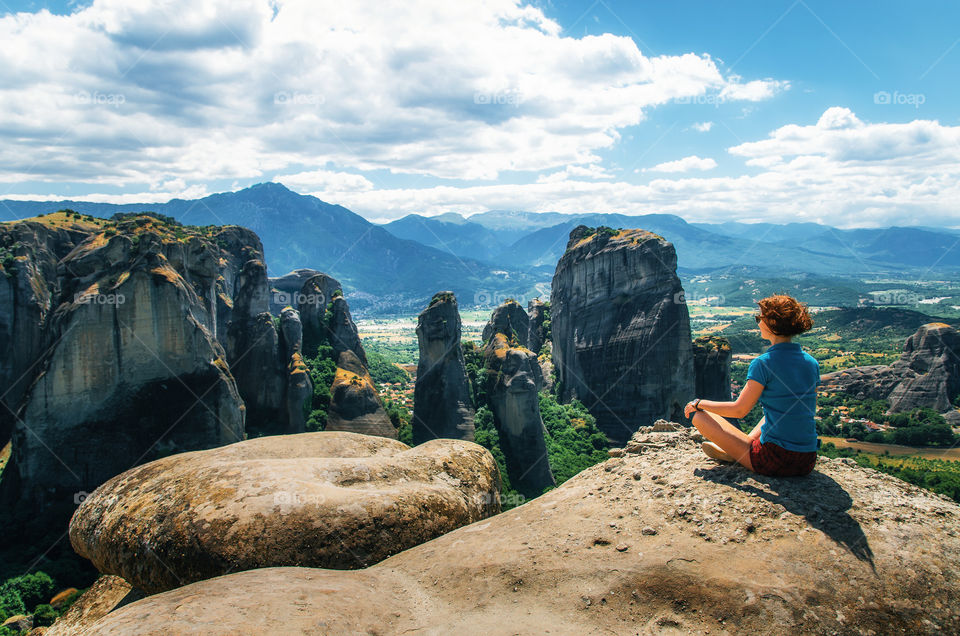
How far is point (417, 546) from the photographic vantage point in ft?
22.5

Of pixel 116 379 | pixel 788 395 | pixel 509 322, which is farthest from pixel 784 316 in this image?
pixel 509 322

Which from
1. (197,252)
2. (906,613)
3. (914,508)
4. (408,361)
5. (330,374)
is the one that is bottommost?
(408,361)

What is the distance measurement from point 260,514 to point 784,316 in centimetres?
675

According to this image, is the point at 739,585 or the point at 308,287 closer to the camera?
the point at 739,585

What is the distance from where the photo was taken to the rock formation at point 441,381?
35.5 m

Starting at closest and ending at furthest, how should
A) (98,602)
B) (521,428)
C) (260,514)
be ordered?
(260,514) → (98,602) → (521,428)

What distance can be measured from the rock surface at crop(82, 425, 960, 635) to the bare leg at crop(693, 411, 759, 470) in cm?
24

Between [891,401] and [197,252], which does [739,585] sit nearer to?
[197,252]

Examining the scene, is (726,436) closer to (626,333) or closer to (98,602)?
(98,602)

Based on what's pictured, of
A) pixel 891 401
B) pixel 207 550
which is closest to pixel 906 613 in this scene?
pixel 207 550

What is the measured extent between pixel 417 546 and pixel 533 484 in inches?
1106

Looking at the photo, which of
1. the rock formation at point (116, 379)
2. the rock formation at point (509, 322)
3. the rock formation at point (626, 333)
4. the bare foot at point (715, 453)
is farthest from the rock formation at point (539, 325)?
the bare foot at point (715, 453)

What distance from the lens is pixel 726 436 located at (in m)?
6.67

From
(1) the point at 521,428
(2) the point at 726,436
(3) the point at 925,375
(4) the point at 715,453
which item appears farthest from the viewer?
(3) the point at 925,375
